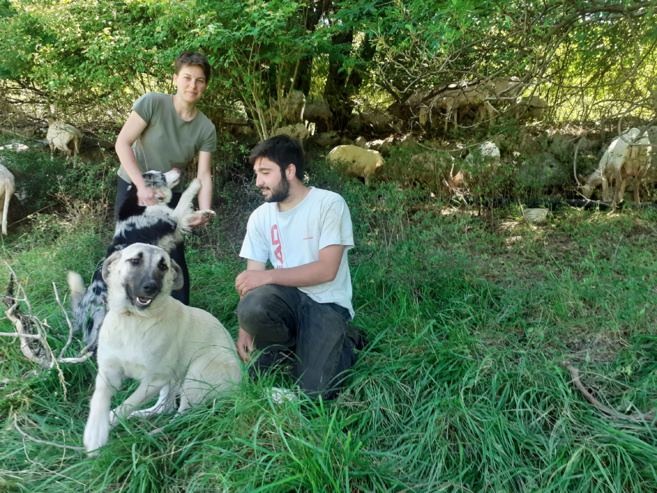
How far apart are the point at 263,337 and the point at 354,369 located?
2.28ft

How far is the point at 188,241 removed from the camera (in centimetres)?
627

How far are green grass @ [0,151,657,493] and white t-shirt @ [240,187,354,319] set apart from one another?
1.89 ft

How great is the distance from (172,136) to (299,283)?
184cm

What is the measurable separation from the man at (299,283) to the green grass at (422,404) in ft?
0.72

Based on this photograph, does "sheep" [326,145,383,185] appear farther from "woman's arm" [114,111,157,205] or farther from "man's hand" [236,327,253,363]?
"man's hand" [236,327,253,363]

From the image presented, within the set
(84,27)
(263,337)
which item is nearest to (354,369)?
(263,337)

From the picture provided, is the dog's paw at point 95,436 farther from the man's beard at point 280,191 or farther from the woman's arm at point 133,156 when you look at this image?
the woman's arm at point 133,156

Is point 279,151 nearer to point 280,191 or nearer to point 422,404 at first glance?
point 280,191

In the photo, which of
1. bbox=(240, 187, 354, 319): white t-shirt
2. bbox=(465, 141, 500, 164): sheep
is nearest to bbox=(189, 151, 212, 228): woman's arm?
bbox=(240, 187, 354, 319): white t-shirt

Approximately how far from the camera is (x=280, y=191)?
128 inches

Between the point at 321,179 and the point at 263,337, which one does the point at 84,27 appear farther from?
the point at 263,337

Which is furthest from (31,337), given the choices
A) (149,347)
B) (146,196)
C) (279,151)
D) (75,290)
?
(279,151)

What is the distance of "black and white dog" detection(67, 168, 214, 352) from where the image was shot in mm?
3390

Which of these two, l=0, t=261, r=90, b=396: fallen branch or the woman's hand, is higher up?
the woman's hand
